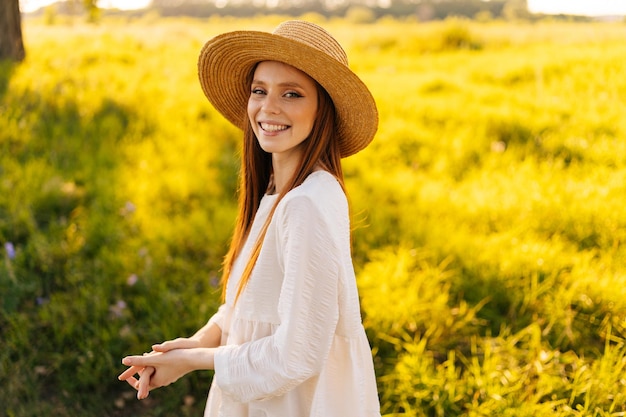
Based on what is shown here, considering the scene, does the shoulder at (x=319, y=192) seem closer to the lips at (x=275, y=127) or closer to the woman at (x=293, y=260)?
the woman at (x=293, y=260)

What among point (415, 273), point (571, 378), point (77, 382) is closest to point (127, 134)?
point (77, 382)

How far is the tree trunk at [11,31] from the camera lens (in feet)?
22.6

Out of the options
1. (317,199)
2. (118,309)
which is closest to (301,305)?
(317,199)

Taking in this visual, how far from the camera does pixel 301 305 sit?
150 cm

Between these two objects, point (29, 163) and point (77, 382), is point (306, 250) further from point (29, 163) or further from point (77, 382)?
point (29, 163)

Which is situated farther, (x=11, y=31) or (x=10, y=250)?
(x=11, y=31)

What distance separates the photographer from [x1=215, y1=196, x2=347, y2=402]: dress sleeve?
1502mm

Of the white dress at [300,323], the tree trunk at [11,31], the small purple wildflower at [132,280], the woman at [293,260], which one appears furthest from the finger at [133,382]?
the tree trunk at [11,31]

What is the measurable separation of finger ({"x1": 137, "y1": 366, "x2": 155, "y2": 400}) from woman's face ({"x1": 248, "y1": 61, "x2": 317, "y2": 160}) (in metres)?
0.75

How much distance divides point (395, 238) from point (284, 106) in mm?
2408

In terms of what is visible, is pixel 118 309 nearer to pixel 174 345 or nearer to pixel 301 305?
pixel 174 345

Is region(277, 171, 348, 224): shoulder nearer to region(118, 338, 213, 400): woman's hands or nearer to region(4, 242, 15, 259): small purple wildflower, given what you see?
region(118, 338, 213, 400): woman's hands

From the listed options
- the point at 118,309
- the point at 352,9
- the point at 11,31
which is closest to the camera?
the point at 118,309

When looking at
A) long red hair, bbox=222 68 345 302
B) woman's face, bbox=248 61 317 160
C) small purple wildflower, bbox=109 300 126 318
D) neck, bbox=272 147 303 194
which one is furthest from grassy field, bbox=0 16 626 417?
Answer: woman's face, bbox=248 61 317 160
